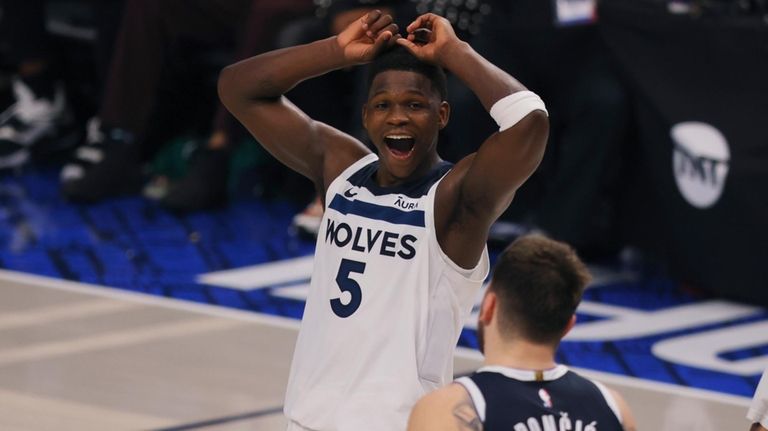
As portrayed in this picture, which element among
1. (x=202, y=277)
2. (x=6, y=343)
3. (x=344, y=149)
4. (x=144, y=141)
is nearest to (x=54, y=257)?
(x=202, y=277)

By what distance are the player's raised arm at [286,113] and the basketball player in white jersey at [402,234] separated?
0.29 feet

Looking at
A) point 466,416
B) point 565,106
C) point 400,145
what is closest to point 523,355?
point 466,416

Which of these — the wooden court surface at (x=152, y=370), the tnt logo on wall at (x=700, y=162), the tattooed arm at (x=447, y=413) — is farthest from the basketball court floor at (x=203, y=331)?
the tattooed arm at (x=447, y=413)

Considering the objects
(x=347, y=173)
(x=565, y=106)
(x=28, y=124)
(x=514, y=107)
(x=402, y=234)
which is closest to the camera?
(x=514, y=107)

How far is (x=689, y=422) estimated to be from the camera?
192 inches

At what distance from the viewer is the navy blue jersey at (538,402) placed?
8.57ft

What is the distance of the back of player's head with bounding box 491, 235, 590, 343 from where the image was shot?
263 centimetres

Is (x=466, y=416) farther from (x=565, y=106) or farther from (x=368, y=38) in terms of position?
(x=565, y=106)

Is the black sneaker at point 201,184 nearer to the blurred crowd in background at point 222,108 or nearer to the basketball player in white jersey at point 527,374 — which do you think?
the blurred crowd in background at point 222,108

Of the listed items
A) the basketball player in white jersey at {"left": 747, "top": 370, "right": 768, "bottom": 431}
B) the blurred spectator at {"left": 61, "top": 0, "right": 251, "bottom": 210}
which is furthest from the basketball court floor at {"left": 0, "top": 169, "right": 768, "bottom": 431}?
the basketball player in white jersey at {"left": 747, "top": 370, "right": 768, "bottom": 431}

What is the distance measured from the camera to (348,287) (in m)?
3.27

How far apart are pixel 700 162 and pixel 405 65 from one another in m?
3.25

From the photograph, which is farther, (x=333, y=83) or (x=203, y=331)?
(x=333, y=83)

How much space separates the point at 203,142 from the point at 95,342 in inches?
114
